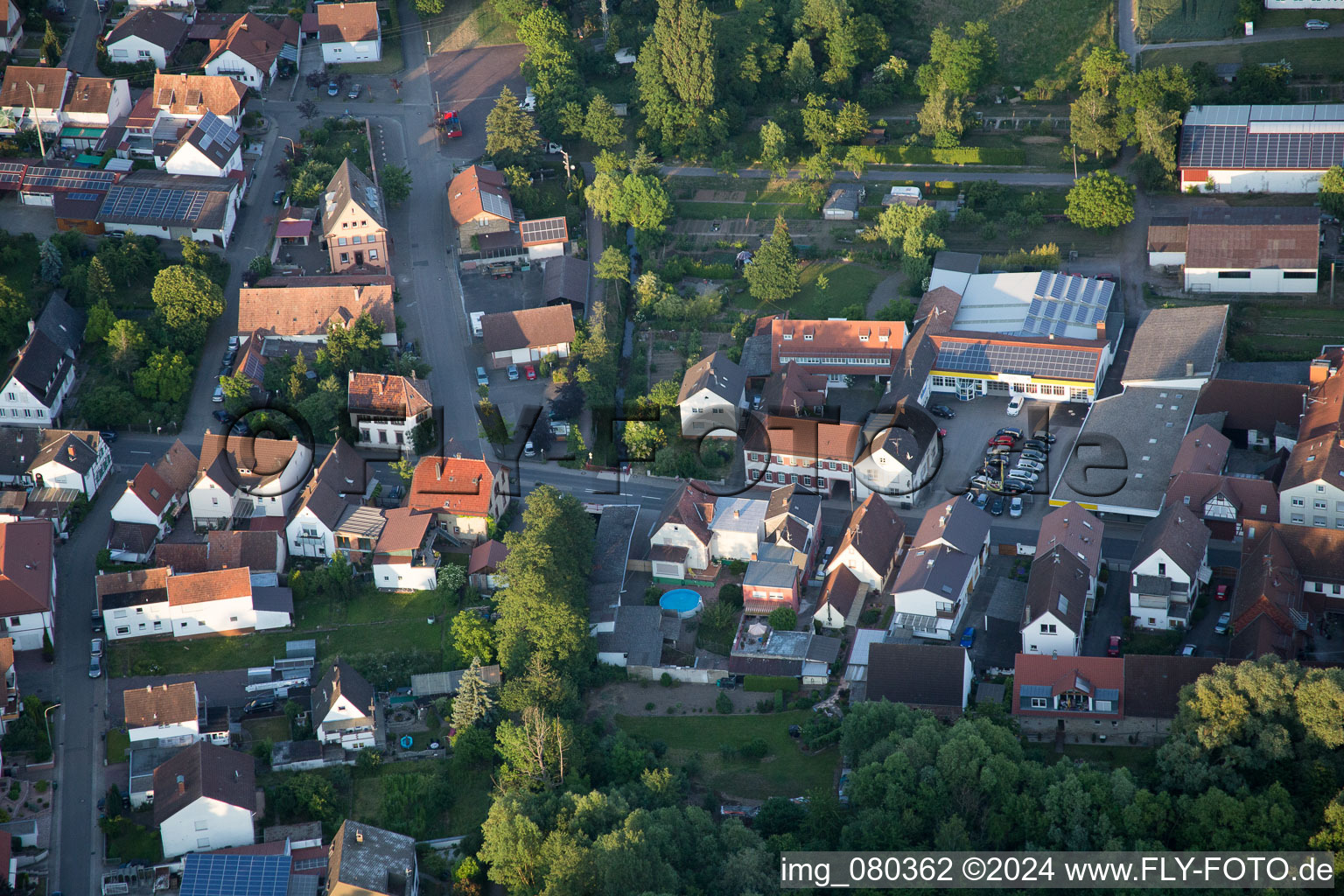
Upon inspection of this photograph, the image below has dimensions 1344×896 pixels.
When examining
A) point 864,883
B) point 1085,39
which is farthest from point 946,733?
point 1085,39

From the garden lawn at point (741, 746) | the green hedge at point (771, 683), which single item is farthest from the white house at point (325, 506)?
the green hedge at point (771, 683)

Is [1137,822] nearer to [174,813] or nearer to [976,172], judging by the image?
[174,813]

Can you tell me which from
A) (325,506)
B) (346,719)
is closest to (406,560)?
(325,506)

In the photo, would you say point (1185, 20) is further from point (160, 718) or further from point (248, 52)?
point (160, 718)

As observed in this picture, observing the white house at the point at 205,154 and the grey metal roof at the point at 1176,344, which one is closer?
the grey metal roof at the point at 1176,344

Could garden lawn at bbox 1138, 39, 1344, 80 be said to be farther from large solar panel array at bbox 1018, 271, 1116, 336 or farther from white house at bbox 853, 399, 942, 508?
white house at bbox 853, 399, 942, 508

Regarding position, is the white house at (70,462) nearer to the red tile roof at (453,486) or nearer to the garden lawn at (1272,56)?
the red tile roof at (453,486)

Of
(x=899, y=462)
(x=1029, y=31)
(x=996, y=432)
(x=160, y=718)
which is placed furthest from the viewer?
(x=1029, y=31)

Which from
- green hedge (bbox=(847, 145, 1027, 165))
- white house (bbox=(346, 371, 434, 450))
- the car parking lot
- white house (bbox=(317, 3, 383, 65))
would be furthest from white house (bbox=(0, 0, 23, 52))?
the car parking lot
